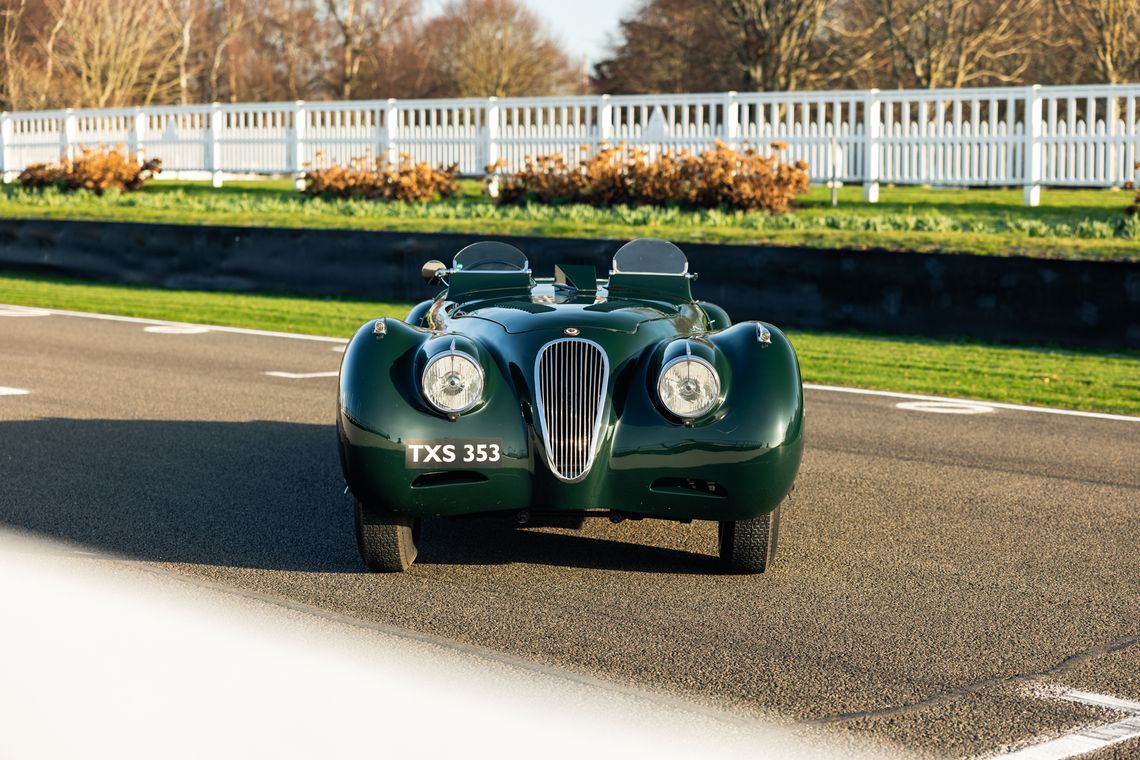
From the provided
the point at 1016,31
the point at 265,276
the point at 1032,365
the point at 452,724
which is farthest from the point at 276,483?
the point at 1016,31

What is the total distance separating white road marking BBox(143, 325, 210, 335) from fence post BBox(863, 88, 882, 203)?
10575 mm

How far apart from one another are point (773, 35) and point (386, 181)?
15155 millimetres

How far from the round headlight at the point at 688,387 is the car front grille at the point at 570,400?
0.79 ft

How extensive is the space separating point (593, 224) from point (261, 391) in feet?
31.2

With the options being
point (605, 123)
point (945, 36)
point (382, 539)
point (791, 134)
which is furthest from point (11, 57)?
point (382, 539)

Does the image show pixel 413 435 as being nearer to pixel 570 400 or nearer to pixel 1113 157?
pixel 570 400

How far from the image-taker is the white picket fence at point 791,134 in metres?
21.9

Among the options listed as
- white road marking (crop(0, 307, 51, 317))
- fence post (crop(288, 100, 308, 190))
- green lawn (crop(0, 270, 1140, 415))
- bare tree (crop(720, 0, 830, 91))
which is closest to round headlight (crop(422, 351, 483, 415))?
green lawn (crop(0, 270, 1140, 415))

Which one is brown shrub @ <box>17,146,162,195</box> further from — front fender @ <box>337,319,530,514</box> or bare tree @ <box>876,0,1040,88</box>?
front fender @ <box>337,319,530,514</box>

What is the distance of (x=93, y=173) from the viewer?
31594 millimetres

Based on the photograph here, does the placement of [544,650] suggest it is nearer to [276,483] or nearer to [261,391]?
[276,483]

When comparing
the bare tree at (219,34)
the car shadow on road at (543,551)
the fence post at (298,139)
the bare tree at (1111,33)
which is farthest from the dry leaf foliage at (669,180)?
the bare tree at (219,34)

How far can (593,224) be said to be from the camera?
20.9m

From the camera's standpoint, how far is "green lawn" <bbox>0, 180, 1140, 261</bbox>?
16656mm
